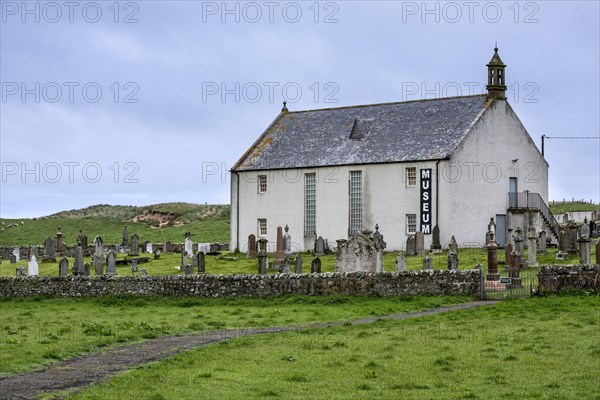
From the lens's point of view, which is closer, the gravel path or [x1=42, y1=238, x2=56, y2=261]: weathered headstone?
the gravel path

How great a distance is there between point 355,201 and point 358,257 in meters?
26.3

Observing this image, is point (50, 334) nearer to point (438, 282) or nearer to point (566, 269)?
point (438, 282)

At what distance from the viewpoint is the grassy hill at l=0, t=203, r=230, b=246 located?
300 ft

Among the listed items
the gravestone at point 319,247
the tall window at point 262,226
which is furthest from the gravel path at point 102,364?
the tall window at point 262,226

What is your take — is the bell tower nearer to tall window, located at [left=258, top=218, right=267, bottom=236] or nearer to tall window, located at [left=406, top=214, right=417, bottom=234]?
tall window, located at [left=406, top=214, right=417, bottom=234]

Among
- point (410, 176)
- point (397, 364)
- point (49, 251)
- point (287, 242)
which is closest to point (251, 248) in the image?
point (287, 242)

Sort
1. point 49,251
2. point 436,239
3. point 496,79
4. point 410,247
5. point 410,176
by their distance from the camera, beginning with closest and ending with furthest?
point 410,247
point 436,239
point 410,176
point 49,251
point 496,79

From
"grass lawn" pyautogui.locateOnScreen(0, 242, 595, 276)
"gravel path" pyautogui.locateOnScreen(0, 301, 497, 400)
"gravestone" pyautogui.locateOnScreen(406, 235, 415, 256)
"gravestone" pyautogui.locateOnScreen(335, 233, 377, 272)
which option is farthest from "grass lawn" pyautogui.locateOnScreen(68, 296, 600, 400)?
"gravestone" pyautogui.locateOnScreen(406, 235, 415, 256)

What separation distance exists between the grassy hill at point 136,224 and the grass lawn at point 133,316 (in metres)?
47.3

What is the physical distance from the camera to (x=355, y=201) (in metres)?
65.4

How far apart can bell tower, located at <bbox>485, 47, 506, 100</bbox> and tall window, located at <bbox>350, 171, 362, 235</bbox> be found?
378 inches

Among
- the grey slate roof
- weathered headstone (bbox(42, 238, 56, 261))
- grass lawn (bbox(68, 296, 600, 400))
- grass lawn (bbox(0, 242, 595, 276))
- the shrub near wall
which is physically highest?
the grey slate roof

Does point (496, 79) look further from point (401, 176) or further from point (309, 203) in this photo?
point (309, 203)

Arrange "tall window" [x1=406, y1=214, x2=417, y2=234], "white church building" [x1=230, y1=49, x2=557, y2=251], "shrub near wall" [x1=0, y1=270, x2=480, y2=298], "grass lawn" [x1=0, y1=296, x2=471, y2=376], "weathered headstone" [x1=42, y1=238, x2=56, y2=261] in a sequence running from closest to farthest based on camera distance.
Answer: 1. "grass lawn" [x1=0, y1=296, x2=471, y2=376]
2. "shrub near wall" [x1=0, y1=270, x2=480, y2=298]
3. "white church building" [x1=230, y1=49, x2=557, y2=251]
4. "tall window" [x1=406, y1=214, x2=417, y2=234]
5. "weathered headstone" [x1=42, y1=238, x2=56, y2=261]
